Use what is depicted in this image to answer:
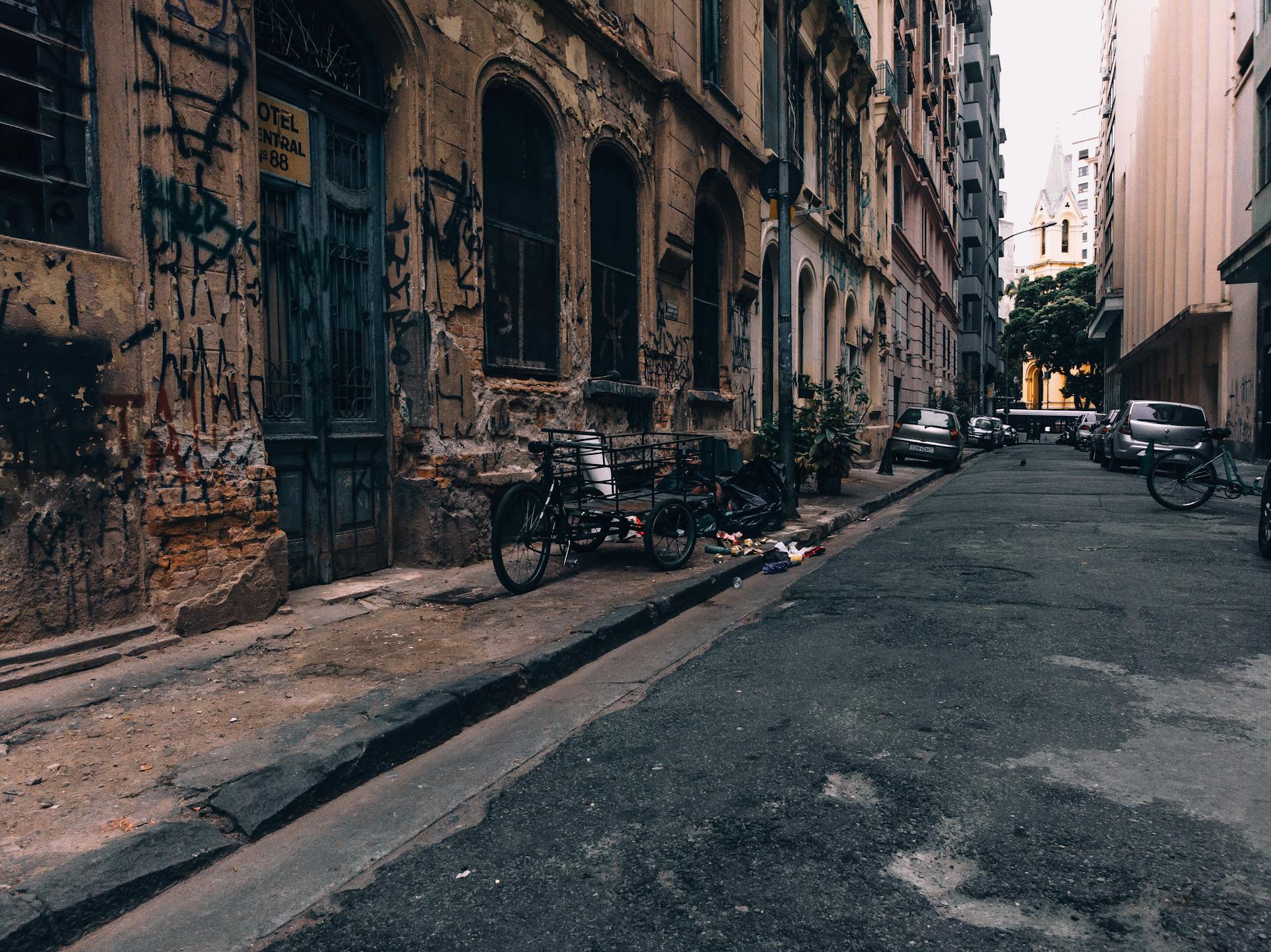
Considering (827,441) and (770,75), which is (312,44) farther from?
(770,75)

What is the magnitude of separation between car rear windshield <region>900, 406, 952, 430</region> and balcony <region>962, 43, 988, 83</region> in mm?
40127

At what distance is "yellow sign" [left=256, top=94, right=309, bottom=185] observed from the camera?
6.04m

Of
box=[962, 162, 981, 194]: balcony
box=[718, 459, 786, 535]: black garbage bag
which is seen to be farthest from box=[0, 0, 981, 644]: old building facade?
box=[962, 162, 981, 194]: balcony

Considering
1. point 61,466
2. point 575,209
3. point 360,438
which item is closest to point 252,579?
point 61,466

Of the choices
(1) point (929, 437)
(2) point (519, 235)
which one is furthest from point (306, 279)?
(1) point (929, 437)

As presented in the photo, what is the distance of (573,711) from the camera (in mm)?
4242

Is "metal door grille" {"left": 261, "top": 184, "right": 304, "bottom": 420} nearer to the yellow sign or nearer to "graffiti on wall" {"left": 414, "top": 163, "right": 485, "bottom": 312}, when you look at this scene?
the yellow sign

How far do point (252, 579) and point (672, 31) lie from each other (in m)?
9.15

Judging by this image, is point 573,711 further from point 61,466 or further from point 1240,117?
point 1240,117

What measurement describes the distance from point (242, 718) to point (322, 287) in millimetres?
3551

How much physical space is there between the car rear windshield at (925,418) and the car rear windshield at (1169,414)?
4.04 metres

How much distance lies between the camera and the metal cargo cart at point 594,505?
6465 millimetres

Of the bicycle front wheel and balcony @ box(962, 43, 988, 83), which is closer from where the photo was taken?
the bicycle front wheel

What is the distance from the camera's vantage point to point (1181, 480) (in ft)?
38.2
